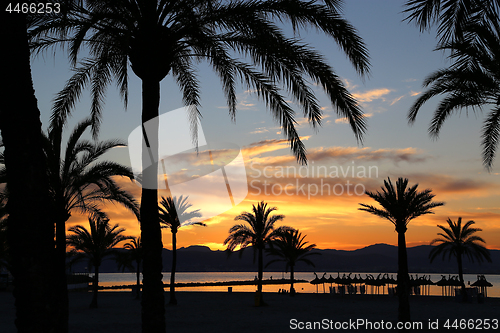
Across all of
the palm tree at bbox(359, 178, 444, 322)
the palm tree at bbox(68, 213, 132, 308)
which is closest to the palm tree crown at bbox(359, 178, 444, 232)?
the palm tree at bbox(359, 178, 444, 322)

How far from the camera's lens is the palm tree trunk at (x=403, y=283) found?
17734 millimetres

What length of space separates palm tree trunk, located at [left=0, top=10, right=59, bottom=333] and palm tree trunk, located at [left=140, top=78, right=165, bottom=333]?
12.4ft

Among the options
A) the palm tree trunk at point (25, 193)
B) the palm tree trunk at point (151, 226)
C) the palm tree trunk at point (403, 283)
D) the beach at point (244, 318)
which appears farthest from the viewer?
the beach at point (244, 318)

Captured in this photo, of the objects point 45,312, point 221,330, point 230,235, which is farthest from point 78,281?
point 45,312

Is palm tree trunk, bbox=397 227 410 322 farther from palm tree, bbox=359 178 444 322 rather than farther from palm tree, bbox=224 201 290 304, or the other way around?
palm tree, bbox=224 201 290 304

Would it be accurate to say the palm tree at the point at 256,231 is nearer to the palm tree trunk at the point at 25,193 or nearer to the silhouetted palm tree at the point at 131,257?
the silhouetted palm tree at the point at 131,257

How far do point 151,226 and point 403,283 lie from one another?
13.1 m

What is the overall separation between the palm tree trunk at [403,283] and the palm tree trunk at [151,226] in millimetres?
12248

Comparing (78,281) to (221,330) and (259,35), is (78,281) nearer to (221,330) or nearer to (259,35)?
(221,330)

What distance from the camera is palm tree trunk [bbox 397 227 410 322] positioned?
1773cm

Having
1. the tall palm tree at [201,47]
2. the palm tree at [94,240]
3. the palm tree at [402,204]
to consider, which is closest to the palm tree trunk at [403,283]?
the palm tree at [402,204]

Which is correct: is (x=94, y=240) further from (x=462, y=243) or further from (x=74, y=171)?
(x=462, y=243)

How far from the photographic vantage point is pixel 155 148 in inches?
411

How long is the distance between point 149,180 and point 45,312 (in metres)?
4.82
